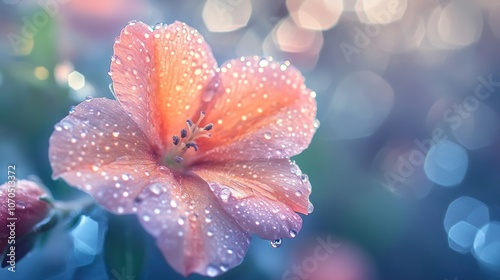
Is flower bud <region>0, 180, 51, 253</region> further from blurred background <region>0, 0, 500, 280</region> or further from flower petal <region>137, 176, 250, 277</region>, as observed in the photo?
flower petal <region>137, 176, 250, 277</region>

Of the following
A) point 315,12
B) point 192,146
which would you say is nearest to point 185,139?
point 192,146

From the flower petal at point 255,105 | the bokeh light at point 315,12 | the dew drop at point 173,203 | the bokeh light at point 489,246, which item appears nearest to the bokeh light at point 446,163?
the bokeh light at point 489,246

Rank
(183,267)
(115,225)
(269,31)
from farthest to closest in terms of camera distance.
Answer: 1. (269,31)
2. (115,225)
3. (183,267)

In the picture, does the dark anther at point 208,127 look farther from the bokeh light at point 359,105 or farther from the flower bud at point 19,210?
the bokeh light at point 359,105

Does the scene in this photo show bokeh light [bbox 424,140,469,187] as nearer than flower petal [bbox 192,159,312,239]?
No

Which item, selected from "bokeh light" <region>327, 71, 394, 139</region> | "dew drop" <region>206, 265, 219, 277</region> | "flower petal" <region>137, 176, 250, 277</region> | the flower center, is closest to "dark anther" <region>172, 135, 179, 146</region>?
the flower center

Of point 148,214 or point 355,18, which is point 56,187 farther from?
point 355,18

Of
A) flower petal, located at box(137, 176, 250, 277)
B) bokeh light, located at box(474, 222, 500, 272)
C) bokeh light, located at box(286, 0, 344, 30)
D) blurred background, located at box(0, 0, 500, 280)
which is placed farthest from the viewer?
bokeh light, located at box(286, 0, 344, 30)

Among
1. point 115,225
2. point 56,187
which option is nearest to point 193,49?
point 115,225
